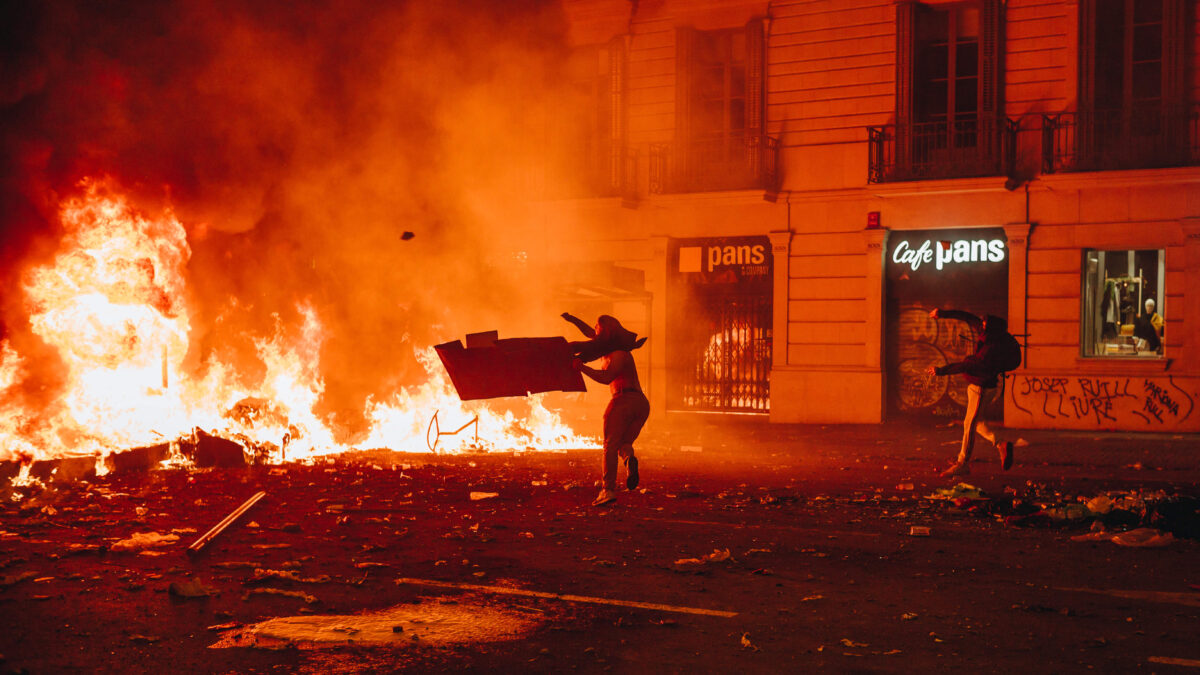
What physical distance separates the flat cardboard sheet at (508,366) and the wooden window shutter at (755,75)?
31.4ft

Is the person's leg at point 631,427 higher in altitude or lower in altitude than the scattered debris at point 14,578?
higher

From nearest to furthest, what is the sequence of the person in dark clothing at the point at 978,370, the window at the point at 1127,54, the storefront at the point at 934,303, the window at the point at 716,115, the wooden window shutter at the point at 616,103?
the person in dark clothing at the point at 978,370, the window at the point at 1127,54, the storefront at the point at 934,303, the window at the point at 716,115, the wooden window shutter at the point at 616,103

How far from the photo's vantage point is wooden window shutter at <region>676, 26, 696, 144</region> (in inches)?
725

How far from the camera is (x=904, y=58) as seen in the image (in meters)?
16.9

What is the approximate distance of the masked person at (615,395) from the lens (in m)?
8.81

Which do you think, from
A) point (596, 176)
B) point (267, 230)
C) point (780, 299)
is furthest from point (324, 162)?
point (780, 299)

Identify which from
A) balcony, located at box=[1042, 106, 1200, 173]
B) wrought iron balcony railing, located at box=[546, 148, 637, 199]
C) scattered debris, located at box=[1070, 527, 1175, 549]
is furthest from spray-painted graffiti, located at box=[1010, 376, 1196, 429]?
scattered debris, located at box=[1070, 527, 1175, 549]

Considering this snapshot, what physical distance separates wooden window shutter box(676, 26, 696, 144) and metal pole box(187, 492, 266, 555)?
11584 mm

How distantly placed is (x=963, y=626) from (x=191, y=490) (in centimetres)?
745

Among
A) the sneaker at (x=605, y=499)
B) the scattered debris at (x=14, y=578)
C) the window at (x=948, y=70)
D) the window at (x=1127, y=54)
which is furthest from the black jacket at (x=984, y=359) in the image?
the scattered debris at (x=14, y=578)

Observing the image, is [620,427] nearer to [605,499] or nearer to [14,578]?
[605,499]

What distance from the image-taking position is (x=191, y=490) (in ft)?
32.1

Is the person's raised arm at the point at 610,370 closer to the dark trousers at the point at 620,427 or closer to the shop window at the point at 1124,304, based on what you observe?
the dark trousers at the point at 620,427

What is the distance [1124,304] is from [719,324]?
6613 millimetres
